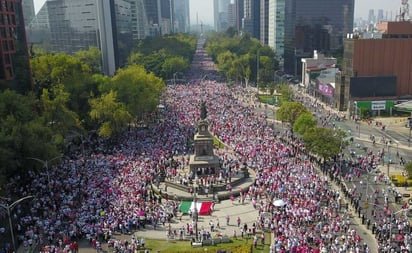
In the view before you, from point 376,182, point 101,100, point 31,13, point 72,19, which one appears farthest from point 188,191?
point 31,13

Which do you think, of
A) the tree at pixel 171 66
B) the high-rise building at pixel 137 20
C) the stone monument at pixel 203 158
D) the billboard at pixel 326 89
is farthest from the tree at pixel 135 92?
the high-rise building at pixel 137 20

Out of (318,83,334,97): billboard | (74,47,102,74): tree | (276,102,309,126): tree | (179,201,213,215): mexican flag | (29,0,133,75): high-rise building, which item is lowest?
(179,201,213,215): mexican flag

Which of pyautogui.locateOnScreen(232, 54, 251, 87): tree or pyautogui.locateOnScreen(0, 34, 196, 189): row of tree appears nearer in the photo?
pyautogui.locateOnScreen(0, 34, 196, 189): row of tree

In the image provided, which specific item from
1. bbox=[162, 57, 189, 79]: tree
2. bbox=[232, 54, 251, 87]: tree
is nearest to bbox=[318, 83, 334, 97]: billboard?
bbox=[232, 54, 251, 87]: tree

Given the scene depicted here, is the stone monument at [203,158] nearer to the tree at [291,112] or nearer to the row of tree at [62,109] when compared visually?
the row of tree at [62,109]

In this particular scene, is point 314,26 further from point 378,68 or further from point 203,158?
point 203,158

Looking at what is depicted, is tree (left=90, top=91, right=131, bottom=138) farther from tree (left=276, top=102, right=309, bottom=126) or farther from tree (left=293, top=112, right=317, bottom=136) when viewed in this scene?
tree (left=293, top=112, right=317, bottom=136)

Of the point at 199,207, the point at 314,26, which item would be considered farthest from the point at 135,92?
the point at 314,26
